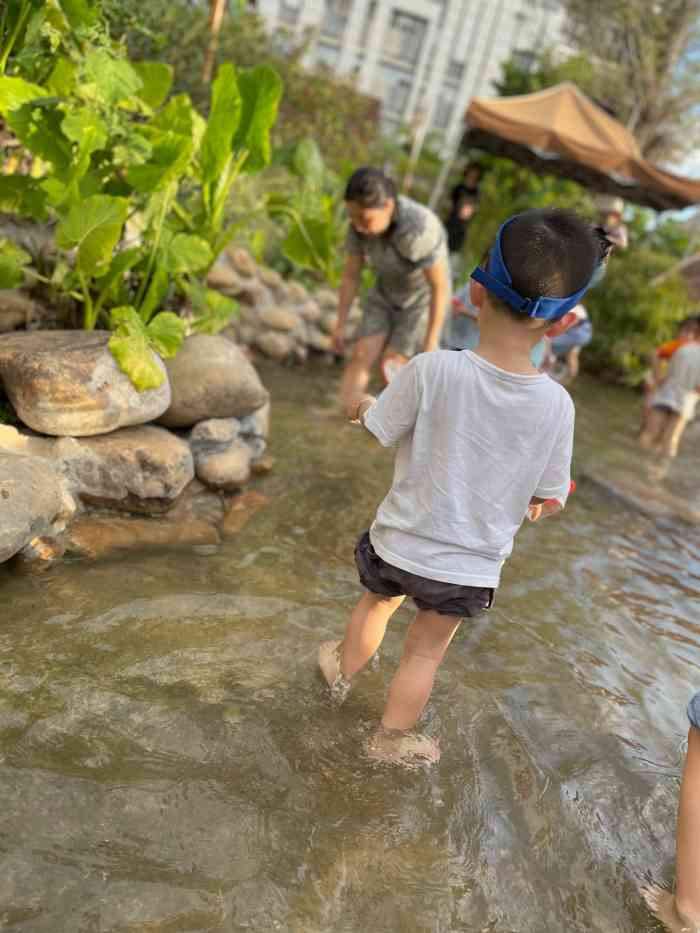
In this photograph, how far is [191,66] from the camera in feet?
27.4

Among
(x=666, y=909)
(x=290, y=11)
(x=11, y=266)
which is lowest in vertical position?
(x=666, y=909)

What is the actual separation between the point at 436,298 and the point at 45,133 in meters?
2.20

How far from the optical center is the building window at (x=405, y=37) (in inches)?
1323

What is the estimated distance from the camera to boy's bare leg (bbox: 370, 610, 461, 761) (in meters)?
1.94

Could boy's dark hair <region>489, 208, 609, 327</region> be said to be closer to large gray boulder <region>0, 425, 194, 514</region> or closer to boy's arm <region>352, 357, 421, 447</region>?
boy's arm <region>352, 357, 421, 447</region>

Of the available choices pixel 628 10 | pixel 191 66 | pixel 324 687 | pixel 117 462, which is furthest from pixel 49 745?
pixel 628 10

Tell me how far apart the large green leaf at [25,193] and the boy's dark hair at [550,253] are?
8.78 feet

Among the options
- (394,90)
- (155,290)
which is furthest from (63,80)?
(394,90)

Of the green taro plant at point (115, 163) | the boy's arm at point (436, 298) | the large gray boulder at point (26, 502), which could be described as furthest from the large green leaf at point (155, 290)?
the boy's arm at point (436, 298)

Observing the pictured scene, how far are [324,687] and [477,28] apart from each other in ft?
123

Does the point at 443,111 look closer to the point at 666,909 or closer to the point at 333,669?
the point at 333,669

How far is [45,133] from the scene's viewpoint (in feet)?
10.8

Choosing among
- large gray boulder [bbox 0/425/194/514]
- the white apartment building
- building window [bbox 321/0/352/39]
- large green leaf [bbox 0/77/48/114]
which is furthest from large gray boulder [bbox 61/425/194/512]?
building window [bbox 321/0/352/39]

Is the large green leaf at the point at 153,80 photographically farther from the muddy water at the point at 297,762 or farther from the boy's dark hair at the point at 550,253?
the boy's dark hair at the point at 550,253
